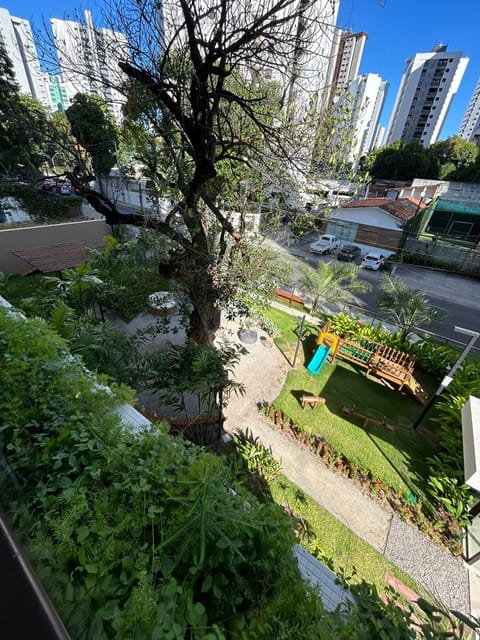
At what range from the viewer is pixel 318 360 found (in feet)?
24.4

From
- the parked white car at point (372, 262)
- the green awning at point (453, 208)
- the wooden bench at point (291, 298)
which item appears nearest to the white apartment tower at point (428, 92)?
the green awning at point (453, 208)

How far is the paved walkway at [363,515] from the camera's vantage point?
12.2 ft

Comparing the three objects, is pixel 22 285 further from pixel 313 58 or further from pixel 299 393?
pixel 313 58

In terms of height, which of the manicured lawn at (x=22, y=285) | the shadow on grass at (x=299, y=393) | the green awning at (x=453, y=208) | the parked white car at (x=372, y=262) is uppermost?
the green awning at (x=453, y=208)

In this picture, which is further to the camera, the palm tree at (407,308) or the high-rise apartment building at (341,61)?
the palm tree at (407,308)

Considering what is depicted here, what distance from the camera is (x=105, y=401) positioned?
203 cm

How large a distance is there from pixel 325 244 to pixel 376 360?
13937mm

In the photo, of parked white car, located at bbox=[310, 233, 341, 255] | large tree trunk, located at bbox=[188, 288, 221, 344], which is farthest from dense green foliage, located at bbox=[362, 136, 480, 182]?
large tree trunk, located at bbox=[188, 288, 221, 344]

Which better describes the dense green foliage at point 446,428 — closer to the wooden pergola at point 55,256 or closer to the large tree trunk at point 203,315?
the large tree trunk at point 203,315

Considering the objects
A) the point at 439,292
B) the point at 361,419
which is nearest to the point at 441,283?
the point at 439,292

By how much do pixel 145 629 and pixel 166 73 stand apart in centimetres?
547

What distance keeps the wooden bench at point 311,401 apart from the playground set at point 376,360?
1.29 metres

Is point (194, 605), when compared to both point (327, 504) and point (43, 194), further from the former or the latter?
point (43, 194)

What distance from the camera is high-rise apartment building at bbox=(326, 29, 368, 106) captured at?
3.25m
